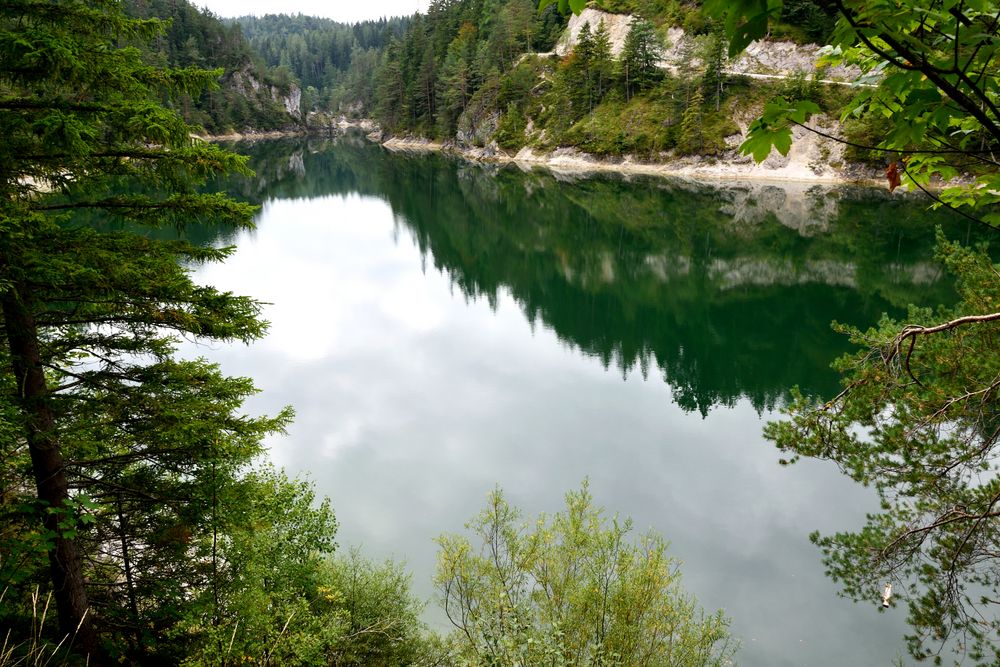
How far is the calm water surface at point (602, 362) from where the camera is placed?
17.0 metres

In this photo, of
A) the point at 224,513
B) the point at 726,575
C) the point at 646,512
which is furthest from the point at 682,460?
the point at 224,513

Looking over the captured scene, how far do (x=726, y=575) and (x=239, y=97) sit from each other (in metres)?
156

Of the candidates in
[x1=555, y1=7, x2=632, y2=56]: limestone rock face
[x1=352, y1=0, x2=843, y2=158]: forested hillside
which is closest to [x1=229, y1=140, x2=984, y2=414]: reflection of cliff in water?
[x1=352, y1=0, x2=843, y2=158]: forested hillside

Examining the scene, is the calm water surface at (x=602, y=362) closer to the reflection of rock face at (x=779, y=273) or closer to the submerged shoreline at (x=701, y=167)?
the reflection of rock face at (x=779, y=273)

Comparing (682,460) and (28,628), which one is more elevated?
(28,628)

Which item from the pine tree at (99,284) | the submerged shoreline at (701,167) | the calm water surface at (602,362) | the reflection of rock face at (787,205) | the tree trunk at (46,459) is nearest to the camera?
the pine tree at (99,284)

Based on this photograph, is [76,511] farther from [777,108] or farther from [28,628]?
[777,108]

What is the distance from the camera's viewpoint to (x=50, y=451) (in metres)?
7.31

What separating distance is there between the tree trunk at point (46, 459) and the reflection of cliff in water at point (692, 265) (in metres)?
22.4

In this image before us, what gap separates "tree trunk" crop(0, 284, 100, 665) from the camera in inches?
266

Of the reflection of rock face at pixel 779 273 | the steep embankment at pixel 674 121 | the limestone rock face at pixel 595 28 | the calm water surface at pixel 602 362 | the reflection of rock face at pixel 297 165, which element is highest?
the limestone rock face at pixel 595 28

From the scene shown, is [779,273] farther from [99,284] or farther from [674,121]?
[674,121]

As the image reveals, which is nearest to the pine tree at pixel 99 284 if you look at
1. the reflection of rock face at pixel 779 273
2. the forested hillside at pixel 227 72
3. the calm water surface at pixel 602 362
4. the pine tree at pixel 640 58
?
the calm water surface at pixel 602 362

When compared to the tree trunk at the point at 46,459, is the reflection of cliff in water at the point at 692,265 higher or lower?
lower
